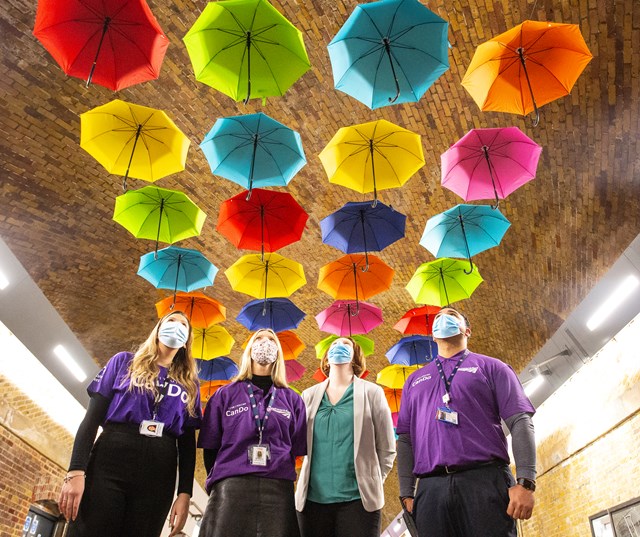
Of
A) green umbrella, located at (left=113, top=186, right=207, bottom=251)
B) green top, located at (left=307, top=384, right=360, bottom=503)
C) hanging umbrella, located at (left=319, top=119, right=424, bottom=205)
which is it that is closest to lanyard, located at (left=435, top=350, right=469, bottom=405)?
green top, located at (left=307, top=384, right=360, bottom=503)

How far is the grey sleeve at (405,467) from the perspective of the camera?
2738mm

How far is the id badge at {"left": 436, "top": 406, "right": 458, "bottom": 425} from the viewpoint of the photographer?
263 centimetres

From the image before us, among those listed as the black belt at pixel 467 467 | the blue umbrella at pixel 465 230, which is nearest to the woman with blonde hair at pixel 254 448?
the black belt at pixel 467 467

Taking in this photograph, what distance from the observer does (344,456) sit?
9.20 feet

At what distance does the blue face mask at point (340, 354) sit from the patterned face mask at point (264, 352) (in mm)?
476

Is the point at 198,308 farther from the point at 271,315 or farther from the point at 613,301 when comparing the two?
the point at 613,301

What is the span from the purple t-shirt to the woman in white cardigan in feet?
2.14

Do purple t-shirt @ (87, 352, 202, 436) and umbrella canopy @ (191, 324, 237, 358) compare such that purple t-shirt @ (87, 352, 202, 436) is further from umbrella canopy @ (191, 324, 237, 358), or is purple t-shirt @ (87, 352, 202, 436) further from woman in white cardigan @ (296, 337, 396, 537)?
umbrella canopy @ (191, 324, 237, 358)

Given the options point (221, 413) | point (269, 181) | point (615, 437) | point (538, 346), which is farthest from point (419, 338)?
point (221, 413)

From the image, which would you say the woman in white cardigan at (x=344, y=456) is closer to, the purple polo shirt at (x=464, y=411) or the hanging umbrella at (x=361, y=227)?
the purple polo shirt at (x=464, y=411)

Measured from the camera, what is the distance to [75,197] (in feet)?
26.5

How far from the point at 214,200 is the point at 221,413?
635cm

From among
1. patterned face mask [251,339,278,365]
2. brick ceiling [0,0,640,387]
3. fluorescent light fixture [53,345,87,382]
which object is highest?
brick ceiling [0,0,640,387]

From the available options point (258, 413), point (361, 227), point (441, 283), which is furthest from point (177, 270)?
point (258, 413)
